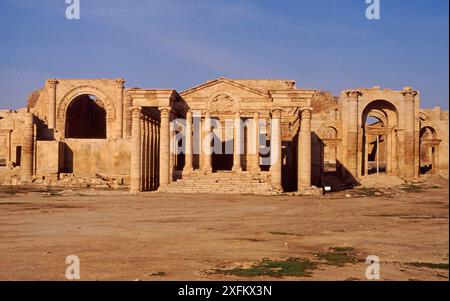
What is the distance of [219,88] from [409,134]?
19.8 meters

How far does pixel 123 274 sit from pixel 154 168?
28557 mm

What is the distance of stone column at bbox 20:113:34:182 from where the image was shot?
40.2 metres

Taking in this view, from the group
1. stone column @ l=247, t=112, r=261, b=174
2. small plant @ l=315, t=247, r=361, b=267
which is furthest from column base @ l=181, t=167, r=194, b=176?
small plant @ l=315, t=247, r=361, b=267

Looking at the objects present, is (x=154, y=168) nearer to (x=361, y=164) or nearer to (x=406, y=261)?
(x=361, y=164)

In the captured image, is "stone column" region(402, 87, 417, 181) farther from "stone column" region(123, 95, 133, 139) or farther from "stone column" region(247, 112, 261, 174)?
"stone column" region(123, 95, 133, 139)

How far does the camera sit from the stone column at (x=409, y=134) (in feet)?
140

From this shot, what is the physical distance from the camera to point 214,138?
40.9 meters

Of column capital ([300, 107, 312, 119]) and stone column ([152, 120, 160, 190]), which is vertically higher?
column capital ([300, 107, 312, 119])

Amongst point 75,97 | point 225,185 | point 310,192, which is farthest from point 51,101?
A: point 310,192

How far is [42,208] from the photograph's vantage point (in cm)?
2128

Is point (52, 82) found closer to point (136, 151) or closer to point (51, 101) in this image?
point (51, 101)

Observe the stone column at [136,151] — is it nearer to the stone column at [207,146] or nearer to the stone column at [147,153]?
the stone column at [147,153]

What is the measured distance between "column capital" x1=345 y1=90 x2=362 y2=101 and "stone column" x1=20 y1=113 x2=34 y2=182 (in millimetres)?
29232

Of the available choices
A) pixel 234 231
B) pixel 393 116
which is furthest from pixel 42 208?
pixel 393 116
